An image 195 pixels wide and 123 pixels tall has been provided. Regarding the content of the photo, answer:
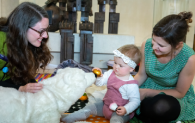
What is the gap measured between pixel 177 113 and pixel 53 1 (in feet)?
6.78

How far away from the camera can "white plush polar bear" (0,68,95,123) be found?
72cm

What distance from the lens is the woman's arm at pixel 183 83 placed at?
103 centimetres

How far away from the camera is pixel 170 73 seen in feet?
3.49

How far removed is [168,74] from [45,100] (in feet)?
2.31

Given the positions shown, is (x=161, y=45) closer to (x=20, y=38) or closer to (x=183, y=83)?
(x=183, y=83)

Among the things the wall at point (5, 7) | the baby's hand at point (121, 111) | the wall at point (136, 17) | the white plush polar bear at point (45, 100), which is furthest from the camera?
Result: the wall at point (136, 17)

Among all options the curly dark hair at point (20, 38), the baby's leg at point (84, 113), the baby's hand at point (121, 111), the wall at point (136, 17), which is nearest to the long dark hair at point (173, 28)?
the baby's hand at point (121, 111)

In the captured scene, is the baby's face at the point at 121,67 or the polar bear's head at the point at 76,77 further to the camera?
the baby's face at the point at 121,67

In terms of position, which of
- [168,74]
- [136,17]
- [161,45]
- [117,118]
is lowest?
[117,118]

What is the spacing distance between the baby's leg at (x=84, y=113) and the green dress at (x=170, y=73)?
0.23 metres

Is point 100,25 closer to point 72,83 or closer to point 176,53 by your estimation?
point 176,53

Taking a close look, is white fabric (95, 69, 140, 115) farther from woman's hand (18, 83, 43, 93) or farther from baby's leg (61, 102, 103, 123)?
woman's hand (18, 83, 43, 93)

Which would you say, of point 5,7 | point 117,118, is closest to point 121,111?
point 117,118

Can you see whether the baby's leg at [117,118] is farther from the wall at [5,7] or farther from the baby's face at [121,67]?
the wall at [5,7]
